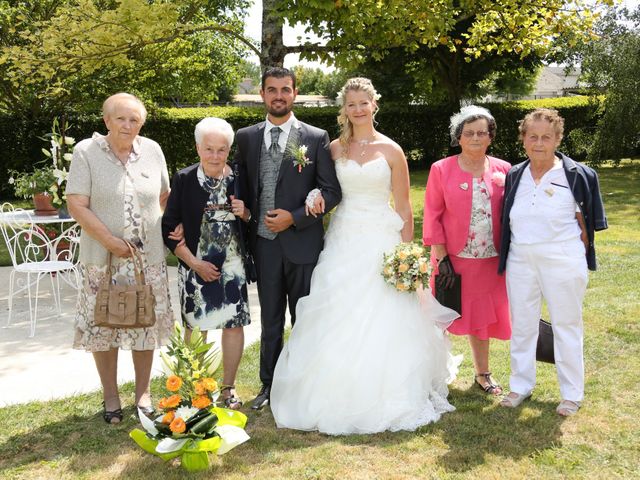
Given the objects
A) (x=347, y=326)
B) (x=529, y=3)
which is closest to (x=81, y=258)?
(x=347, y=326)

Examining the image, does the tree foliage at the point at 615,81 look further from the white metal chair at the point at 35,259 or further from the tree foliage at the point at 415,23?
the white metal chair at the point at 35,259

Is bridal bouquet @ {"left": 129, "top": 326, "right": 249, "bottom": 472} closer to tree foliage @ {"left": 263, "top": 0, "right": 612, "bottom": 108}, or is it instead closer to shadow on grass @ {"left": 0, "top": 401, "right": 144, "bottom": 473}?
shadow on grass @ {"left": 0, "top": 401, "right": 144, "bottom": 473}

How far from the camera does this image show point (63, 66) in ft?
29.5

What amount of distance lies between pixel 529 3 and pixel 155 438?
26.3ft

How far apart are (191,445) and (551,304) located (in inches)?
90.6

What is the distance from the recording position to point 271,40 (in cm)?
855

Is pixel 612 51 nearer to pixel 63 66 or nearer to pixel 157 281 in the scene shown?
pixel 63 66

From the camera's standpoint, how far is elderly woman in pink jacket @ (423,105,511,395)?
14.7 ft

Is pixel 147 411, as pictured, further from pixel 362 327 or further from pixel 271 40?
pixel 271 40

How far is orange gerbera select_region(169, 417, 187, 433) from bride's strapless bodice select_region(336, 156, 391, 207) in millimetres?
1788

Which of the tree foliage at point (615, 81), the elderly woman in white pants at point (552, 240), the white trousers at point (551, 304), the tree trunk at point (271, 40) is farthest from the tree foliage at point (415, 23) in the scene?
the tree foliage at point (615, 81)

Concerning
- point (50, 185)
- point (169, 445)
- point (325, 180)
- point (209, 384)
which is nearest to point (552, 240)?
point (325, 180)

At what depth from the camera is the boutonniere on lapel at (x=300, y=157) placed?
423 cm

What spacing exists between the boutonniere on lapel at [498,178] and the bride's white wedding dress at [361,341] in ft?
2.26
